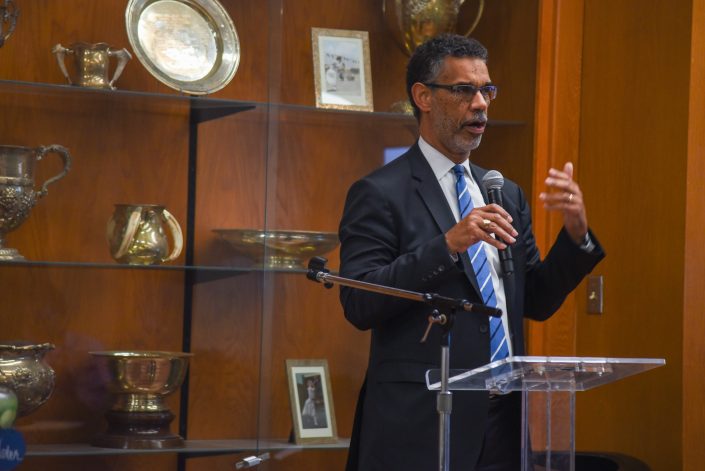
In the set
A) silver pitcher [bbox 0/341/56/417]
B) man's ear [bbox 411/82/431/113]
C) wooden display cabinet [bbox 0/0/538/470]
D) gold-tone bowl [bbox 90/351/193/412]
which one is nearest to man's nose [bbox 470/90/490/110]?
man's ear [bbox 411/82/431/113]

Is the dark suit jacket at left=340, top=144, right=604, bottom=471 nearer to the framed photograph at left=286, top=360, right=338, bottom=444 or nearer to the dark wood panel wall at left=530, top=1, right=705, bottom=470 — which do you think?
the dark wood panel wall at left=530, top=1, right=705, bottom=470

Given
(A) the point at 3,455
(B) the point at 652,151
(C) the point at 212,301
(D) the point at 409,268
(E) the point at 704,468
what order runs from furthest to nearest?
(C) the point at 212,301 < (B) the point at 652,151 < (E) the point at 704,468 < (A) the point at 3,455 < (D) the point at 409,268

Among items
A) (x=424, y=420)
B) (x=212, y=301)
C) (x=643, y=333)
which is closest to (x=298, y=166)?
(x=212, y=301)

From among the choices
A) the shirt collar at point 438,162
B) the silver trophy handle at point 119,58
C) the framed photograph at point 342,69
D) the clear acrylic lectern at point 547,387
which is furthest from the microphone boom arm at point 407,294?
the framed photograph at point 342,69

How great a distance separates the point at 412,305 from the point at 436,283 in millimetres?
149

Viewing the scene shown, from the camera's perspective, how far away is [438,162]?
268 centimetres

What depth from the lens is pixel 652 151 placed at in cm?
335

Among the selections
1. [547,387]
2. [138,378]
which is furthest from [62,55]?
[547,387]

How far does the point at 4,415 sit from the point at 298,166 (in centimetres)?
127

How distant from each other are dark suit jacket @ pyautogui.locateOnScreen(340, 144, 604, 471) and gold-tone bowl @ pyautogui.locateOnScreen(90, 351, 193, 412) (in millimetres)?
902

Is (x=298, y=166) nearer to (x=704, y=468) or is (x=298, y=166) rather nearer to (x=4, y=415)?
(x=4, y=415)

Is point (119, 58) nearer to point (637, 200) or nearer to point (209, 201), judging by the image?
point (209, 201)

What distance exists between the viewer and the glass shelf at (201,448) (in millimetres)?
3246

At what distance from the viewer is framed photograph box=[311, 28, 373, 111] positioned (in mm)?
3670
